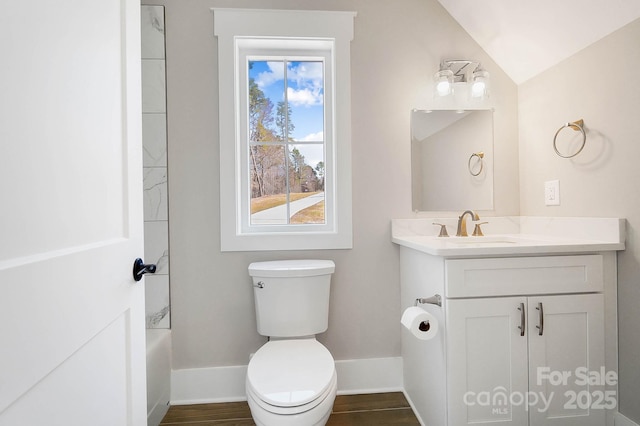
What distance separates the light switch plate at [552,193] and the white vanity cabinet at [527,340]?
38 cm

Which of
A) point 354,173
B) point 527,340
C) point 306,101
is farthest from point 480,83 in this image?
point 527,340

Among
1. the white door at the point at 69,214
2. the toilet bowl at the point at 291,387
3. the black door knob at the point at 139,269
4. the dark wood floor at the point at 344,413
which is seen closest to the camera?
the white door at the point at 69,214

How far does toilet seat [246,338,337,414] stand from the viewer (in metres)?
1.16

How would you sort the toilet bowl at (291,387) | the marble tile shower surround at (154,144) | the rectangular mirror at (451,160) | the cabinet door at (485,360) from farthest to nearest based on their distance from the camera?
1. the rectangular mirror at (451,160)
2. the marble tile shower surround at (154,144)
3. the cabinet door at (485,360)
4. the toilet bowl at (291,387)

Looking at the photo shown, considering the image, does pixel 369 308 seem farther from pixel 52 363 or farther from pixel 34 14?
pixel 34 14

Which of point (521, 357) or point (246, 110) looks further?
point (246, 110)

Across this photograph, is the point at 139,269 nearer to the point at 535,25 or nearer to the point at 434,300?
the point at 434,300

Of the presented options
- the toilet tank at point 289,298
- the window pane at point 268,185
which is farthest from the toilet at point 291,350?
the window pane at point 268,185

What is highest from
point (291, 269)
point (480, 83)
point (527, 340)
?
point (480, 83)

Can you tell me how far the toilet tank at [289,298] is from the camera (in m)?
1.66

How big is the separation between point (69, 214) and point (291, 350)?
3.56ft

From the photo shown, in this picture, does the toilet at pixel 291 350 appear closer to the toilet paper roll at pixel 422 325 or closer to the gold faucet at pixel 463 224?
the toilet paper roll at pixel 422 325

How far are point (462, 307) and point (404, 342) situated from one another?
2.11 feet

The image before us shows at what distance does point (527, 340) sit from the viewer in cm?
137
